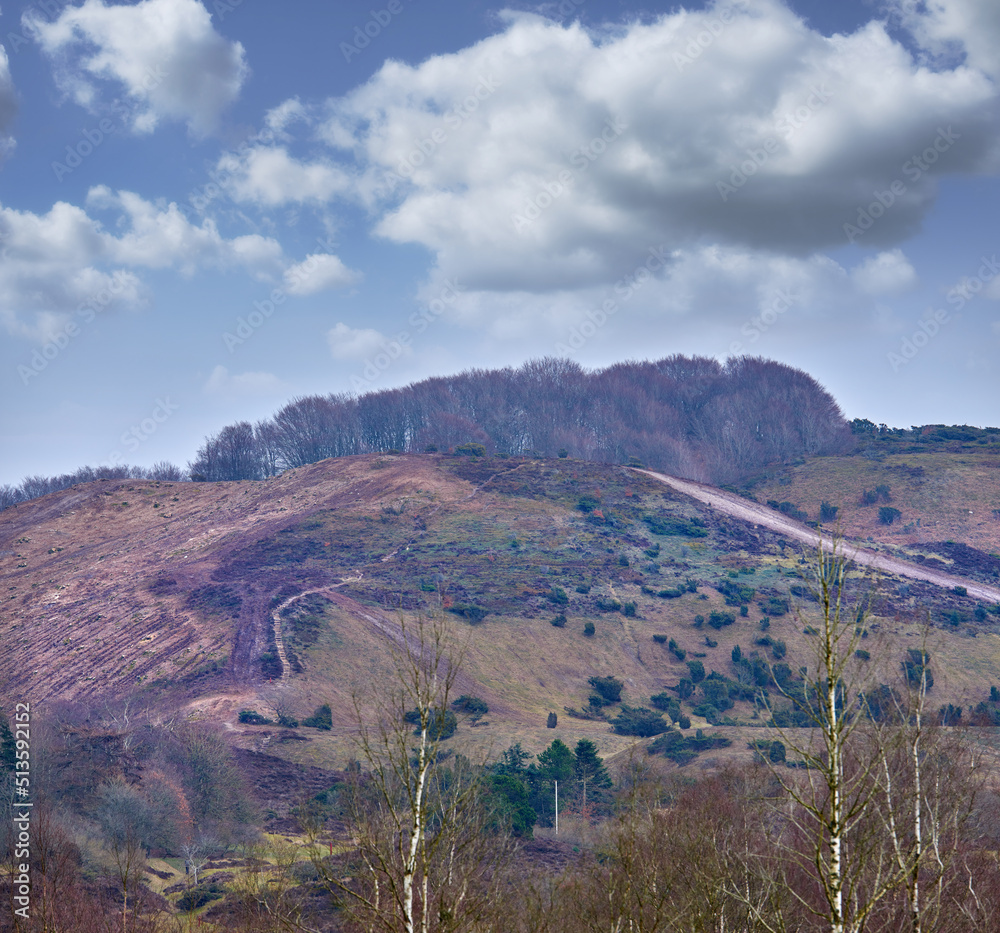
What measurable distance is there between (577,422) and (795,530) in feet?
145

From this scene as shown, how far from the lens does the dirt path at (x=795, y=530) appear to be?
7025 centimetres

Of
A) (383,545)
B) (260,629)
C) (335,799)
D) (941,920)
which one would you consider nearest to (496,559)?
(383,545)

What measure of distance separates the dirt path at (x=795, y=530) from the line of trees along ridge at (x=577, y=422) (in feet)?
57.3

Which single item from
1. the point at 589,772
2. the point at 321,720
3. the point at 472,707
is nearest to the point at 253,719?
the point at 321,720

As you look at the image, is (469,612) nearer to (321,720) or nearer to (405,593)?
(405,593)

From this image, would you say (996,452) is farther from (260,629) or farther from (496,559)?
(260,629)

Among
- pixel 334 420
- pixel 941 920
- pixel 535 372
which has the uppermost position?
pixel 535 372

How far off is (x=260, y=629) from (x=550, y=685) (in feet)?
64.4

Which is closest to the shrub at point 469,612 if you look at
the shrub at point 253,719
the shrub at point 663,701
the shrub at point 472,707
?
the shrub at point 472,707

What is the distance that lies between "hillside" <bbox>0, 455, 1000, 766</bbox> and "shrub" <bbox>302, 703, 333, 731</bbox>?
94cm

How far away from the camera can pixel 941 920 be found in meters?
15.0

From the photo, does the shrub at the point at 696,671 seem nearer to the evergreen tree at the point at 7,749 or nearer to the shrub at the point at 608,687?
the shrub at the point at 608,687

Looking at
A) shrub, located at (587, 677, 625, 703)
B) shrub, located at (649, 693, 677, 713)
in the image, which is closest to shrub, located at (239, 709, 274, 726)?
shrub, located at (587, 677, 625, 703)

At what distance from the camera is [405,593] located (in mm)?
61219
